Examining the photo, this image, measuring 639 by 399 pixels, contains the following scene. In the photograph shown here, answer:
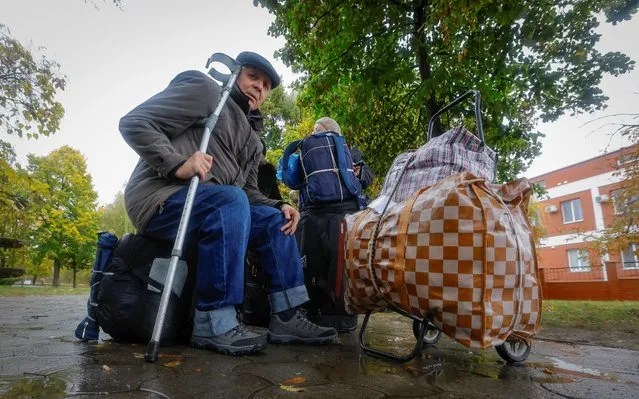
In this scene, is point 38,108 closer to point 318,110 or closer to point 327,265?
point 318,110

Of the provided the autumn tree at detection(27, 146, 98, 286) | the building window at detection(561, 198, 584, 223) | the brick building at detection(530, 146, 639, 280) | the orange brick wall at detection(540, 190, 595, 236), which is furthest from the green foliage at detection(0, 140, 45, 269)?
the building window at detection(561, 198, 584, 223)

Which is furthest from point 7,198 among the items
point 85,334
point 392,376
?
point 392,376

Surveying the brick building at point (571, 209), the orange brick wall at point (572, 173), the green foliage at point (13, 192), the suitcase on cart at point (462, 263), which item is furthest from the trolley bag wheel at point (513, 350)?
the orange brick wall at point (572, 173)

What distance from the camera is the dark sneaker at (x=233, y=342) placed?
6.70 feet

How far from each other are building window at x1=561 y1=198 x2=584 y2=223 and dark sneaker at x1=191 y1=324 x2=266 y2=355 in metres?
32.1

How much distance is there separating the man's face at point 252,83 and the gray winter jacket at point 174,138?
0.14 meters

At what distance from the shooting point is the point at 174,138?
7.93 feet

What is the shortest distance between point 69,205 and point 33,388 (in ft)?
107

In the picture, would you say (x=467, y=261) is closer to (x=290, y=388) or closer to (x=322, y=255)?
(x=290, y=388)

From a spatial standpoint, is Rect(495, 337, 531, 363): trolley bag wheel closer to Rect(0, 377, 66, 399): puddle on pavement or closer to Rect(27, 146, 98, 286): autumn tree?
Rect(0, 377, 66, 399): puddle on pavement

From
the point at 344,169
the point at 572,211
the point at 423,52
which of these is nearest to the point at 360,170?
the point at 344,169

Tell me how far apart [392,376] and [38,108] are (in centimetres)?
863

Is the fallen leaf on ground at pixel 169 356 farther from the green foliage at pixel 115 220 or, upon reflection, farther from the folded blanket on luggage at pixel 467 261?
the green foliage at pixel 115 220

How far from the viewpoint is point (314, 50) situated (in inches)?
322
